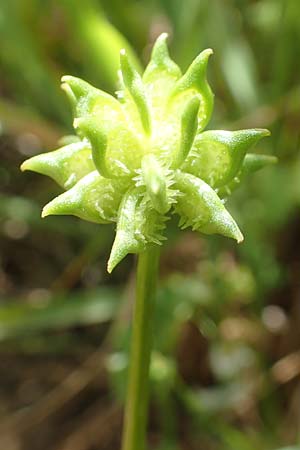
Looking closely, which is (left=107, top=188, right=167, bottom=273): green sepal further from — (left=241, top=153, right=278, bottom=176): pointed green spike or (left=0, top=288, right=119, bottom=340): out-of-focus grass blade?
(left=0, top=288, right=119, bottom=340): out-of-focus grass blade

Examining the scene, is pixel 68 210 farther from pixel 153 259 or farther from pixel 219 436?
pixel 219 436

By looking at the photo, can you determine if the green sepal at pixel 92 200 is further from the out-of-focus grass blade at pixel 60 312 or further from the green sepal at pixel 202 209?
the out-of-focus grass blade at pixel 60 312

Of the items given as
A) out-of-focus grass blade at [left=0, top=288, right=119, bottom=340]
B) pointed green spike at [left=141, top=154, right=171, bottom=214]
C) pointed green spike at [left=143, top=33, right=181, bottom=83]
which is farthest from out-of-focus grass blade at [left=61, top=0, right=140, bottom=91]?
pointed green spike at [left=141, top=154, right=171, bottom=214]

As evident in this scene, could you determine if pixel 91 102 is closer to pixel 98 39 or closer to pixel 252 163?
pixel 252 163

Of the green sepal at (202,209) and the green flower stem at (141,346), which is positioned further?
the green flower stem at (141,346)

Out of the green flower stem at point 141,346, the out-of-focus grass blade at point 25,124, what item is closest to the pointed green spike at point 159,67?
the green flower stem at point 141,346

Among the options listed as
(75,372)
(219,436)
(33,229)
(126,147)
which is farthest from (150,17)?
(126,147)
